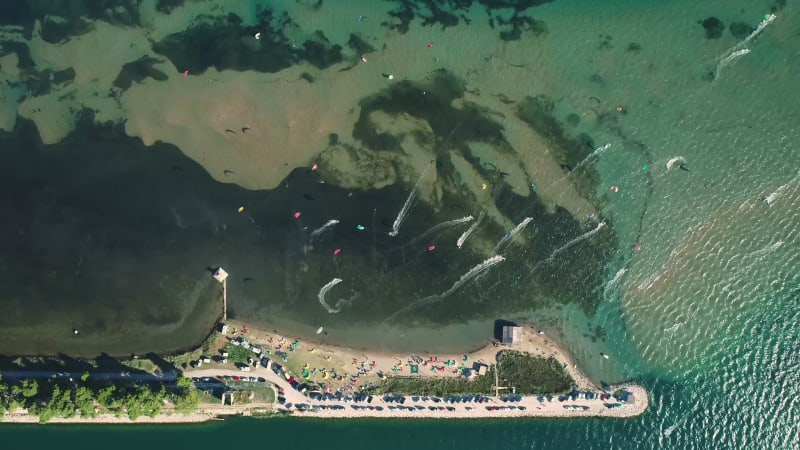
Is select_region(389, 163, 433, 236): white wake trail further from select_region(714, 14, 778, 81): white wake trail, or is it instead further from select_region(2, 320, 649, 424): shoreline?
select_region(714, 14, 778, 81): white wake trail

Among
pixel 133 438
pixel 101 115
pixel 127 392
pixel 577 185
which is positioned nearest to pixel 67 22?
pixel 101 115

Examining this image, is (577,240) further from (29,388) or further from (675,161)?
(29,388)

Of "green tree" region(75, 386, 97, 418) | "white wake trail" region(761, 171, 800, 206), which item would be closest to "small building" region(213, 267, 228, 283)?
"green tree" region(75, 386, 97, 418)

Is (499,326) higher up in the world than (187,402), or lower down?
higher up

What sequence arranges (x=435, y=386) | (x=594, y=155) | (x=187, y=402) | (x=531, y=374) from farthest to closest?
(x=594, y=155) < (x=531, y=374) < (x=435, y=386) < (x=187, y=402)

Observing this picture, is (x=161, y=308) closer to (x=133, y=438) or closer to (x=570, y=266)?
(x=133, y=438)

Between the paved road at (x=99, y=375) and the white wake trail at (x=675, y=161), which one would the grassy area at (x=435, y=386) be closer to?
the paved road at (x=99, y=375)

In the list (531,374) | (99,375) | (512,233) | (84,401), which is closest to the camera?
(84,401)

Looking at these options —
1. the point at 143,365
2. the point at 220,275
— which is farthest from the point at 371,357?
the point at 143,365
